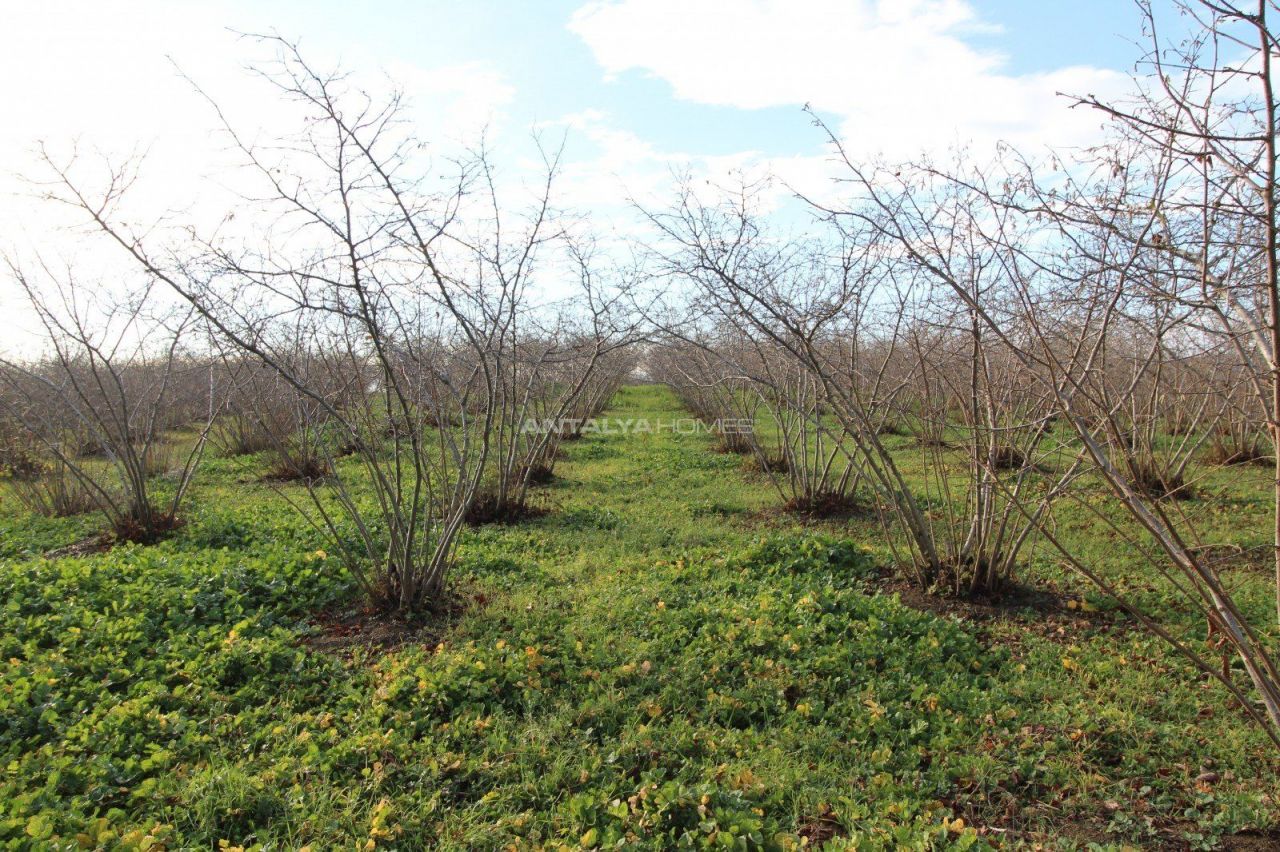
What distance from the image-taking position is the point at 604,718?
3271 mm

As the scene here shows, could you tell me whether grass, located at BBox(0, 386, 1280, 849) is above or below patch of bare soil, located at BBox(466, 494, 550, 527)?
below

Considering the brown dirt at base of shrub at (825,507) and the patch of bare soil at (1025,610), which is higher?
the brown dirt at base of shrub at (825,507)

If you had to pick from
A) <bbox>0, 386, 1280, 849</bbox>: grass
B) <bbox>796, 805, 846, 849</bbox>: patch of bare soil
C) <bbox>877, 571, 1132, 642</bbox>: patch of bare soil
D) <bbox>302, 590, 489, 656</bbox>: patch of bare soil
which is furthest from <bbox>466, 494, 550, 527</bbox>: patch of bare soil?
<bbox>796, 805, 846, 849</bbox>: patch of bare soil

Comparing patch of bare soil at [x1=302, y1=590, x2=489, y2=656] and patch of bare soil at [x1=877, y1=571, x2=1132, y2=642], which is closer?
patch of bare soil at [x1=302, y1=590, x2=489, y2=656]

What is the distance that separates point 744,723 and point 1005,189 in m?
2.66

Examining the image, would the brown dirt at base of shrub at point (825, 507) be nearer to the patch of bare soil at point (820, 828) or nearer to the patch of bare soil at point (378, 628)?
the patch of bare soil at point (378, 628)

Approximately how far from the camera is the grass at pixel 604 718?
256cm

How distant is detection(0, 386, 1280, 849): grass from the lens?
2559mm

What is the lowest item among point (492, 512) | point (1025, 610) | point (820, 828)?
point (820, 828)

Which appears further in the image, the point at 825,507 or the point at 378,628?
the point at 825,507

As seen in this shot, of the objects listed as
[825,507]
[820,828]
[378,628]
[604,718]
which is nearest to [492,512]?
[378,628]

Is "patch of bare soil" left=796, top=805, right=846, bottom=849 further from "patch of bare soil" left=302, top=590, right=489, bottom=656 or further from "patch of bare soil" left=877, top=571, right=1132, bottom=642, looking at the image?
"patch of bare soil" left=302, top=590, right=489, bottom=656

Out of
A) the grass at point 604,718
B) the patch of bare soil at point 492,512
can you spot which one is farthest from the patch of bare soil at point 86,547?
the patch of bare soil at point 492,512

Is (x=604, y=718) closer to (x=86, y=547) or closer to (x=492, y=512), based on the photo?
(x=492, y=512)
